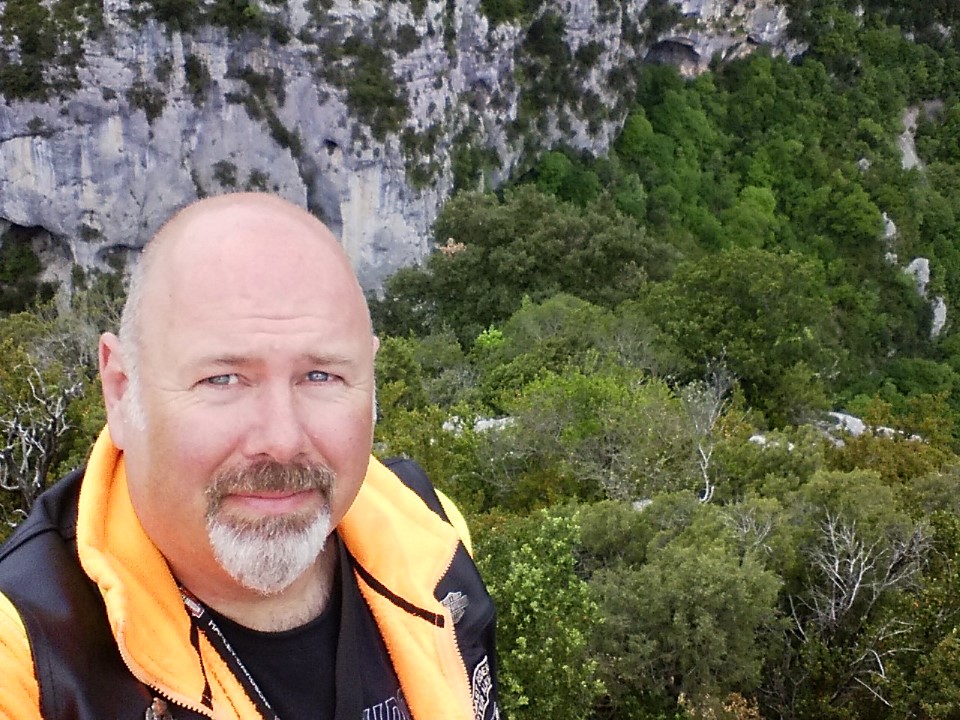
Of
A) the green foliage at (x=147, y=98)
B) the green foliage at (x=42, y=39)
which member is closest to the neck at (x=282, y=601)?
the green foliage at (x=42, y=39)

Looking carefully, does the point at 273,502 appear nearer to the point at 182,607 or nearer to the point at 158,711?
the point at 182,607

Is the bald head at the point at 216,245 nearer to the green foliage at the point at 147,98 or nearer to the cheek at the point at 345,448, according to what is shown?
the cheek at the point at 345,448

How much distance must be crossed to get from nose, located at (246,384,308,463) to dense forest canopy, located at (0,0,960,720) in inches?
199

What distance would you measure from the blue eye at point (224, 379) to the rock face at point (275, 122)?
28.6m

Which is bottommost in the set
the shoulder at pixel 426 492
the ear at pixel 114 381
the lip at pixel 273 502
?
the shoulder at pixel 426 492

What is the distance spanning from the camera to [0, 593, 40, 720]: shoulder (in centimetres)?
152

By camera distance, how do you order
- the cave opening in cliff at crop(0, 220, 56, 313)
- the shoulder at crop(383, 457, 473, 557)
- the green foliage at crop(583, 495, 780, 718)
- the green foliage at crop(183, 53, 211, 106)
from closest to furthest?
the shoulder at crop(383, 457, 473, 557) → the green foliage at crop(583, 495, 780, 718) → the green foliage at crop(183, 53, 211, 106) → the cave opening in cliff at crop(0, 220, 56, 313)

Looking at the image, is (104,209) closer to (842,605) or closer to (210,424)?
(842,605)

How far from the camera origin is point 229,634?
76.0 inches

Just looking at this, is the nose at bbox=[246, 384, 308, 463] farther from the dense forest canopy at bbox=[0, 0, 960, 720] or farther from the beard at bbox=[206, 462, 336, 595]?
the dense forest canopy at bbox=[0, 0, 960, 720]

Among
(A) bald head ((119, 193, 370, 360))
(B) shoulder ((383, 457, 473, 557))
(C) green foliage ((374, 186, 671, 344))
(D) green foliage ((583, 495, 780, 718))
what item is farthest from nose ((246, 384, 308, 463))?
(C) green foliage ((374, 186, 671, 344))

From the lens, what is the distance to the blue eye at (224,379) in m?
1.72

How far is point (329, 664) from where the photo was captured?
2059 mm

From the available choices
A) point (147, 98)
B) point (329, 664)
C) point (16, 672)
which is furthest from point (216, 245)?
point (147, 98)
